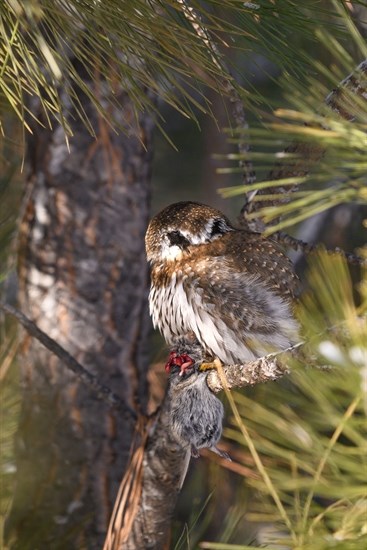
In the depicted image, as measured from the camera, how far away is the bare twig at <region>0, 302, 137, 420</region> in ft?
8.46

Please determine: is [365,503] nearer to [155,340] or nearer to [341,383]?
[341,383]

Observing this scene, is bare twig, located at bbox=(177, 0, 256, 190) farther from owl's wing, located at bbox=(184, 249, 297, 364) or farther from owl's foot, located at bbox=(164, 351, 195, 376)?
owl's foot, located at bbox=(164, 351, 195, 376)

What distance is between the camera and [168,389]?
236 cm

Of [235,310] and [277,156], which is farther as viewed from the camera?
[235,310]

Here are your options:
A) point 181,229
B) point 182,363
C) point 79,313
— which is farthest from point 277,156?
point 79,313

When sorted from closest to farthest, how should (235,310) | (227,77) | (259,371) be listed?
(259,371) < (227,77) < (235,310)

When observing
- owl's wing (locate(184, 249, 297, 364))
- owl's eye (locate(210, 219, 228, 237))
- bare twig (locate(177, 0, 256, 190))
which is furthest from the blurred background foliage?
owl's eye (locate(210, 219, 228, 237))

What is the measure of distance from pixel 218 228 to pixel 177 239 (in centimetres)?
13

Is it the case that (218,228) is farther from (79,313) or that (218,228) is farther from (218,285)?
(79,313)

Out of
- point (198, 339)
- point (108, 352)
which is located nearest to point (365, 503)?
point (198, 339)

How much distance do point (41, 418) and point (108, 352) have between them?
1.03 ft

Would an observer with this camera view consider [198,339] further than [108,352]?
No

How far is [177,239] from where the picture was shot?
8.79ft

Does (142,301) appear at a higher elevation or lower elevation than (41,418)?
higher
